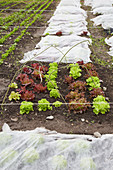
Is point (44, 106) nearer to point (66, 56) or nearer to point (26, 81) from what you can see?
point (26, 81)

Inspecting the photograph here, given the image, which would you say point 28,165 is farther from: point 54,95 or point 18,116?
point 54,95

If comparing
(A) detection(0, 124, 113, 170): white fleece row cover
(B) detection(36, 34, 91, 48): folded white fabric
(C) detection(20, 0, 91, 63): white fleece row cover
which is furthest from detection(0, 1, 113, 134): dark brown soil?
(B) detection(36, 34, 91, 48): folded white fabric

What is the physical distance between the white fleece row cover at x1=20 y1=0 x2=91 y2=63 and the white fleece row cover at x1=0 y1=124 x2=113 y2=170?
2436mm

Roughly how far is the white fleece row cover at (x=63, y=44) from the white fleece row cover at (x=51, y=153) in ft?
7.99

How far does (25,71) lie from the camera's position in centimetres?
544

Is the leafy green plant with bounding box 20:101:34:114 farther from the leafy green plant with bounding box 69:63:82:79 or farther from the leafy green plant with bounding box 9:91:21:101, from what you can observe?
the leafy green plant with bounding box 69:63:82:79

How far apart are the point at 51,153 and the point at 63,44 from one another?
17.0ft

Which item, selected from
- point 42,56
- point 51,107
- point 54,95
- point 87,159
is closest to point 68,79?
point 54,95

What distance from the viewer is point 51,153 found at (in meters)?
2.59

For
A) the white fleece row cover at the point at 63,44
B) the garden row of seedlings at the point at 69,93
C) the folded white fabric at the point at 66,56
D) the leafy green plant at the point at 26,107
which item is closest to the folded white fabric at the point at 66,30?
the white fleece row cover at the point at 63,44

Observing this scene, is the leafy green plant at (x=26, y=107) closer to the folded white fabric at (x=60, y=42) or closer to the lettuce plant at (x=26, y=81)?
the lettuce plant at (x=26, y=81)

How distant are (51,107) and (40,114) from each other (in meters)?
0.30

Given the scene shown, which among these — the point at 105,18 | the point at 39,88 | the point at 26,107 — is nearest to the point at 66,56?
the point at 39,88

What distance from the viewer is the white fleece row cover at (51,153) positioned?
2.39m
